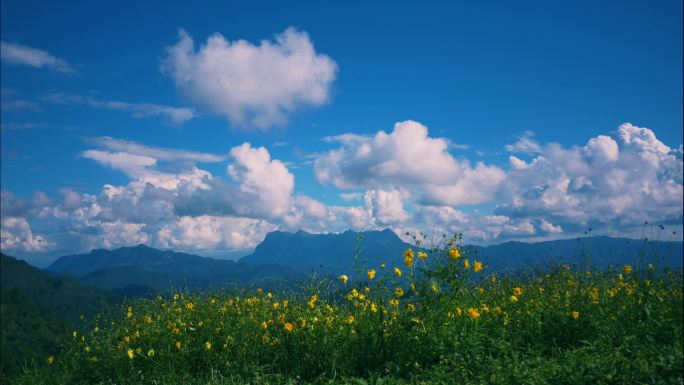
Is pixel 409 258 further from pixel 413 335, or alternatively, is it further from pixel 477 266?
pixel 413 335

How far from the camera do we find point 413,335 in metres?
6.86

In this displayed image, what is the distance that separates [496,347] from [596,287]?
9.33 feet

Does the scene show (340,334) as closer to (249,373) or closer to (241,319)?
(249,373)

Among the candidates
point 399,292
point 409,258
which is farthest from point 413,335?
point 409,258

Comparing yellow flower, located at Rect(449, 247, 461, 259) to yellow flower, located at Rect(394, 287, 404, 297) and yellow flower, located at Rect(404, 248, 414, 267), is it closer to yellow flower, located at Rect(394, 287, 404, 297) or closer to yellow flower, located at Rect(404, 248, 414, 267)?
yellow flower, located at Rect(404, 248, 414, 267)

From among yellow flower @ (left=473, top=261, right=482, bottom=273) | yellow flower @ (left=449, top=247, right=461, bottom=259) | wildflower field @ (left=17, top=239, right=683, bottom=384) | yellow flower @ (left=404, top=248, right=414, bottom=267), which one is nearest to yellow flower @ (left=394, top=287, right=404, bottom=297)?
wildflower field @ (left=17, top=239, right=683, bottom=384)

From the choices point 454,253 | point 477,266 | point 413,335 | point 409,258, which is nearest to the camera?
point 413,335

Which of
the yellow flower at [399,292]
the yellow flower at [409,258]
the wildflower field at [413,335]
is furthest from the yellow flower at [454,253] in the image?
the yellow flower at [399,292]

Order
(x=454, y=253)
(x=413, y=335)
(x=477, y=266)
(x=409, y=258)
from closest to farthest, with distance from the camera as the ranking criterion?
(x=413, y=335), (x=454, y=253), (x=477, y=266), (x=409, y=258)

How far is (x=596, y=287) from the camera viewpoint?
26.4 feet

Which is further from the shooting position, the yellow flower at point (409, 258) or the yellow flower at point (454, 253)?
the yellow flower at point (409, 258)

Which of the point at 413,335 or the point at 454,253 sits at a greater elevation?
the point at 454,253

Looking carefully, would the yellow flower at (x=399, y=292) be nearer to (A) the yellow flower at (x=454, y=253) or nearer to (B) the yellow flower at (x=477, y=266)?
(A) the yellow flower at (x=454, y=253)

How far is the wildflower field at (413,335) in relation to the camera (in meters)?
5.82
